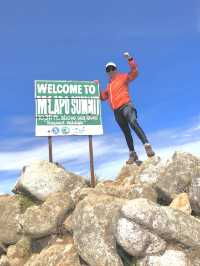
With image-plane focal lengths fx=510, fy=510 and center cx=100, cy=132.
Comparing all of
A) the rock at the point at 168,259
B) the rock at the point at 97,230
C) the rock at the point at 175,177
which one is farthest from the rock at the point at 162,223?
the rock at the point at 175,177

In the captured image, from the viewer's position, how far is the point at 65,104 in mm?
25203

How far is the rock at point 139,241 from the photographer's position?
14.7 meters

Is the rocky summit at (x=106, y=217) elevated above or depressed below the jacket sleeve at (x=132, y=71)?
below

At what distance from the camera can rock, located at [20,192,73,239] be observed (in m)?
18.8

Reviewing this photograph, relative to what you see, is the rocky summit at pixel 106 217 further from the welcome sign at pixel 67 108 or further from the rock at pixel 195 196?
the welcome sign at pixel 67 108

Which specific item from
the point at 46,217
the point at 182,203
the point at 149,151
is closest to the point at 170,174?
the point at 182,203

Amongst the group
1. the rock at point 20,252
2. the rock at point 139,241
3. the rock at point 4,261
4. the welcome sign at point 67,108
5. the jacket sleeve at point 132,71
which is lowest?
the rock at point 4,261

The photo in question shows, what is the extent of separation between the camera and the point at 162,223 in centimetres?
1488

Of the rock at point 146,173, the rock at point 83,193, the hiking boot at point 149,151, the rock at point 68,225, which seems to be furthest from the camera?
the hiking boot at point 149,151

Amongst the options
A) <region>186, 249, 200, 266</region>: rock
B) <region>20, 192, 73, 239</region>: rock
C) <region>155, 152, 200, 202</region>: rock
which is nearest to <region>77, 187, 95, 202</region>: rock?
<region>20, 192, 73, 239</region>: rock

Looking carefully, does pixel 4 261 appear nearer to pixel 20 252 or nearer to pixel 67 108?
pixel 20 252

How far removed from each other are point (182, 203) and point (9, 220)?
731 centimetres

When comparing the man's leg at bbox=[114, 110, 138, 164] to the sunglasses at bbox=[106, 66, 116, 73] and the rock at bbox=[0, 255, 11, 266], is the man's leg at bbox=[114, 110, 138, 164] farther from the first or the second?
the rock at bbox=[0, 255, 11, 266]

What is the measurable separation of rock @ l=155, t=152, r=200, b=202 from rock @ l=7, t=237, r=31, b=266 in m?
5.36
